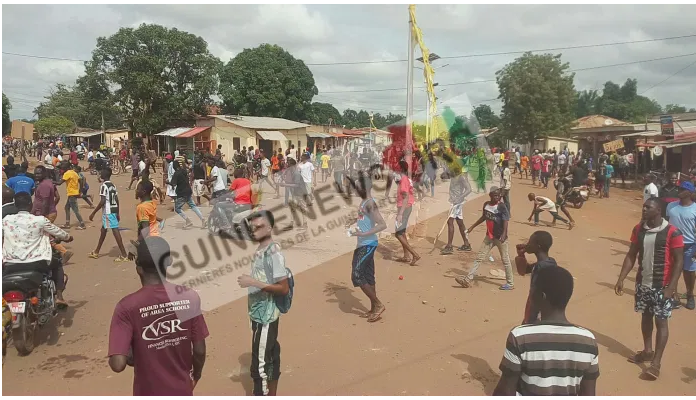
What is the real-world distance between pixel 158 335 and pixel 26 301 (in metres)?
2.88

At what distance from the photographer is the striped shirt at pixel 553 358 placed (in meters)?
2.41

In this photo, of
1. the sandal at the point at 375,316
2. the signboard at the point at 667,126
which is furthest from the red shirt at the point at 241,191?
the signboard at the point at 667,126

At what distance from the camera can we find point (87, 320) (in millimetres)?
5465

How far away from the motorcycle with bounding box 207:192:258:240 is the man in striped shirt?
7.20 meters

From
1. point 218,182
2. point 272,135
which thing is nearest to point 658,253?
point 218,182

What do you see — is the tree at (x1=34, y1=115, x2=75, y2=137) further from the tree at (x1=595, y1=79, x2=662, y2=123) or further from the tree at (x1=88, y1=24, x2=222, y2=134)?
the tree at (x1=595, y1=79, x2=662, y2=123)

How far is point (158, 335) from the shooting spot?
8.38ft

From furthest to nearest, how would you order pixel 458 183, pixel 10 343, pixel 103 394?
1. pixel 458 183
2. pixel 10 343
3. pixel 103 394

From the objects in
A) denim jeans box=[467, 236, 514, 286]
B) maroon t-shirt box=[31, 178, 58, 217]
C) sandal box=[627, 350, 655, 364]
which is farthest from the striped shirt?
maroon t-shirt box=[31, 178, 58, 217]

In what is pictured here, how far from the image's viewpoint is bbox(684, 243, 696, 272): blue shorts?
581cm

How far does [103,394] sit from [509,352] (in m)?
3.26

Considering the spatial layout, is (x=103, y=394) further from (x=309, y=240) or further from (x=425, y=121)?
(x=425, y=121)

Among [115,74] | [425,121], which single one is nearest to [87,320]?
[425,121]

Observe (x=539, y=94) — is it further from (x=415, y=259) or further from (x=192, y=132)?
(x=415, y=259)
